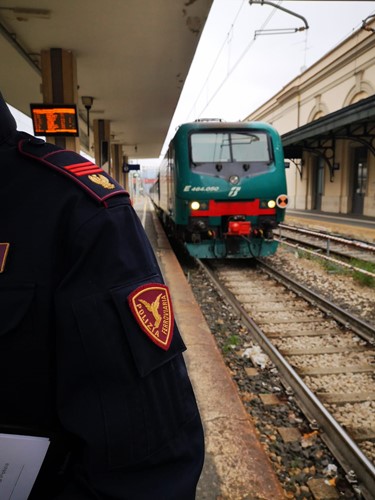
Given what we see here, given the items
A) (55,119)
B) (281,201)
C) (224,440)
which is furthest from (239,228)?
(224,440)

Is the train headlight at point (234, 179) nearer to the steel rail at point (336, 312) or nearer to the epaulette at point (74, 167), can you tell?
the steel rail at point (336, 312)

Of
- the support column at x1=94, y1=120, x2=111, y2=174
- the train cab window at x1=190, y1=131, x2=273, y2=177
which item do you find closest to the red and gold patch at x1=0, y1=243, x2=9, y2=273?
the train cab window at x1=190, y1=131, x2=273, y2=177

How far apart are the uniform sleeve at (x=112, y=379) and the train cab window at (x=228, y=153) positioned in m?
6.84

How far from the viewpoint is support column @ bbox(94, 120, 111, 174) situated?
11086 millimetres

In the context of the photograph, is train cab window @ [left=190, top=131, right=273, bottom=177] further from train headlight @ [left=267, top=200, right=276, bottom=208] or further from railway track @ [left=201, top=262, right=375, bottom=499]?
railway track @ [left=201, top=262, right=375, bottom=499]

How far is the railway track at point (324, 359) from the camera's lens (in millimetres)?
2602

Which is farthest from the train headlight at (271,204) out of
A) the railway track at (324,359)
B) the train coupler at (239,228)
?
the railway track at (324,359)

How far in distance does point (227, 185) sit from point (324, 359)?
14.0ft

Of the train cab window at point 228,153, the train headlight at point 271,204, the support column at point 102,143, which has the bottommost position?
the train headlight at point 271,204

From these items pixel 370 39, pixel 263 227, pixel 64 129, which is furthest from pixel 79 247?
pixel 370 39

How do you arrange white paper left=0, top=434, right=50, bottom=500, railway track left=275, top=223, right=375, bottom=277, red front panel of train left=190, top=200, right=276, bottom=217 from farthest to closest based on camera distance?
railway track left=275, top=223, right=375, bottom=277 → red front panel of train left=190, top=200, right=276, bottom=217 → white paper left=0, top=434, right=50, bottom=500

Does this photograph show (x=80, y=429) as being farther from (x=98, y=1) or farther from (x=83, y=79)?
(x=83, y=79)

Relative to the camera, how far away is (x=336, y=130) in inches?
640

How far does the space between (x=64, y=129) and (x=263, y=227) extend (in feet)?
13.3
